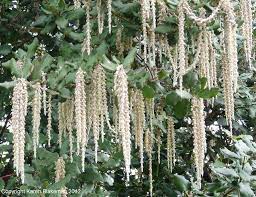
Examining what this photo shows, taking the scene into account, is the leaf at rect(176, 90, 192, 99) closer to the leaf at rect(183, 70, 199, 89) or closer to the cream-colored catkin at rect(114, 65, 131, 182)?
the leaf at rect(183, 70, 199, 89)

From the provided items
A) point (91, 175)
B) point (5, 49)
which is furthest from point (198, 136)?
point (5, 49)

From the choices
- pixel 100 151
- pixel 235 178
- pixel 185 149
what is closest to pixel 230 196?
pixel 235 178

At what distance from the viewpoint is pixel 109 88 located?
9.85ft

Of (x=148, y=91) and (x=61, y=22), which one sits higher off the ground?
(x=61, y=22)

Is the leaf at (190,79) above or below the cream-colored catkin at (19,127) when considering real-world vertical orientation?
above

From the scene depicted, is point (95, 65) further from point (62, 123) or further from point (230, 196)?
point (230, 196)

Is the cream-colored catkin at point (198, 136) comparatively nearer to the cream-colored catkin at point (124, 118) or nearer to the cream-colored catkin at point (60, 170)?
the cream-colored catkin at point (124, 118)

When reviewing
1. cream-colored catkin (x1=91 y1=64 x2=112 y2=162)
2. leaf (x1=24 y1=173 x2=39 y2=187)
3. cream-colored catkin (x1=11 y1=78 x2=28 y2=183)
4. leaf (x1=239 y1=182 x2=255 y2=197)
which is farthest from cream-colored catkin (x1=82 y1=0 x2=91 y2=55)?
leaf (x1=239 y1=182 x2=255 y2=197)

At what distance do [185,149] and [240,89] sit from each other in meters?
0.92

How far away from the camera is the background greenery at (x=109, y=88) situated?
275 centimetres

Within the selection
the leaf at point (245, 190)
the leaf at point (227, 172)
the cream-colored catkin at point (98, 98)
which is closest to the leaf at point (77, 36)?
the cream-colored catkin at point (98, 98)

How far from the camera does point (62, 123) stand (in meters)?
2.94

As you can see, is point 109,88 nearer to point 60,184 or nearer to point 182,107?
point 182,107

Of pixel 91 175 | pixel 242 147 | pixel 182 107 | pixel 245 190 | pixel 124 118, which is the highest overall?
pixel 182 107
